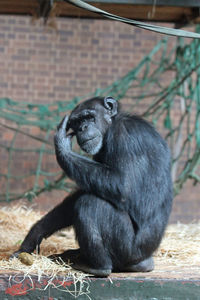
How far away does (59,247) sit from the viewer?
11.0 ft

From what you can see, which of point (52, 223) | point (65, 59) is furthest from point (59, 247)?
point (65, 59)

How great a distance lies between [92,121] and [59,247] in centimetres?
107

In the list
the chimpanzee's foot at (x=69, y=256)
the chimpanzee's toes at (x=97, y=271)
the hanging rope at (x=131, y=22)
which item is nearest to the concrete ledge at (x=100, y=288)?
the chimpanzee's toes at (x=97, y=271)

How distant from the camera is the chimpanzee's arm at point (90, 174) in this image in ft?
8.26

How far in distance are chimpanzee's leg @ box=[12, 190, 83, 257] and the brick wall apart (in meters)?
3.90

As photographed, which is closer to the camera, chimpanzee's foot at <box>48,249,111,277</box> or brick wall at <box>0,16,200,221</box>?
chimpanzee's foot at <box>48,249,111,277</box>

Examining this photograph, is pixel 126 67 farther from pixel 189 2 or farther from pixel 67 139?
pixel 67 139

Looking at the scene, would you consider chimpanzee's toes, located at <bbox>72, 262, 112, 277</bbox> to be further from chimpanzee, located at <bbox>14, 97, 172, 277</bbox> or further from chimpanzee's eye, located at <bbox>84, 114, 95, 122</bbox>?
chimpanzee's eye, located at <bbox>84, 114, 95, 122</bbox>

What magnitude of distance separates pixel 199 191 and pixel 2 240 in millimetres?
4310

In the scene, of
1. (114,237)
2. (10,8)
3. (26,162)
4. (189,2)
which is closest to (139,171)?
(114,237)

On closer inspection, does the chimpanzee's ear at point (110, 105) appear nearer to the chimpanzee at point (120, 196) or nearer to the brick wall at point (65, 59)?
the chimpanzee at point (120, 196)

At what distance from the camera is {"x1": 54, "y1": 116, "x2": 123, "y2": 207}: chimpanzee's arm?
252 centimetres

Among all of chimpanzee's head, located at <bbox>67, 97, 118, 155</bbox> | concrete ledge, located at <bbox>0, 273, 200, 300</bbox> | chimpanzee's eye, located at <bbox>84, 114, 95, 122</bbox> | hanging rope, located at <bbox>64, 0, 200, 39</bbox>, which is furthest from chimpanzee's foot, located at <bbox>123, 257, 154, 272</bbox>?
hanging rope, located at <bbox>64, 0, 200, 39</bbox>

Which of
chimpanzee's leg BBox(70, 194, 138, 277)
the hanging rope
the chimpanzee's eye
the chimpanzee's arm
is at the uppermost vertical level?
the hanging rope
